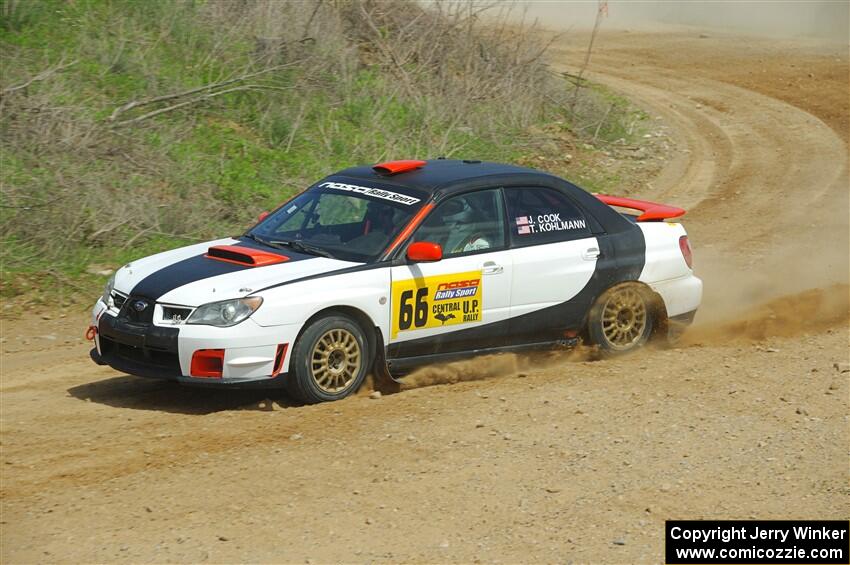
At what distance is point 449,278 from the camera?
8.31m

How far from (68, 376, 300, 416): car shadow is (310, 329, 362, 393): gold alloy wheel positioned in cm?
30

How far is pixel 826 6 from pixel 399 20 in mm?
21677

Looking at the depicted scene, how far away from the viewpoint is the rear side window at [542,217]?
8836 millimetres

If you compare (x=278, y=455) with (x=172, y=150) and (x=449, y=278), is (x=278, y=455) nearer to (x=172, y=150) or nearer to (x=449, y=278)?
(x=449, y=278)

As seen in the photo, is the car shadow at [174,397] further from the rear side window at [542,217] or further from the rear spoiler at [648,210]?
the rear spoiler at [648,210]

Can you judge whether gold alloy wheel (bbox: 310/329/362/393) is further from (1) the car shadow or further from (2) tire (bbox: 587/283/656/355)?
(2) tire (bbox: 587/283/656/355)

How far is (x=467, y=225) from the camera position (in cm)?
859

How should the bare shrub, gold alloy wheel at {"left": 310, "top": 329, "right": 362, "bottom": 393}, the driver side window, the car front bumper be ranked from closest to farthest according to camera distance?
the car front bumper, gold alloy wheel at {"left": 310, "top": 329, "right": 362, "bottom": 393}, the driver side window, the bare shrub

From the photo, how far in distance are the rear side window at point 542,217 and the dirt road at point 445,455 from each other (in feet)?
3.34

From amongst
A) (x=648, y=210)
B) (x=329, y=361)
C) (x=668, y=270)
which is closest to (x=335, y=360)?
(x=329, y=361)

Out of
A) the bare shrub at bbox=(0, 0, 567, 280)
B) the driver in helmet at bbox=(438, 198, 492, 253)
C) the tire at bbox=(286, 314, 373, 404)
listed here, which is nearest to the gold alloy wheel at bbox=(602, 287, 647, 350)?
the driver in helmet at bbox=(438, 198, 492, 253)

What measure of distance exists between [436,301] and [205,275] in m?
1.67

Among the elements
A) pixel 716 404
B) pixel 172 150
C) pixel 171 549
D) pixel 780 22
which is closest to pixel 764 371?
pixel 716 404

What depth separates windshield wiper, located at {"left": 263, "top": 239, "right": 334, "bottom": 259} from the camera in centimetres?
827
